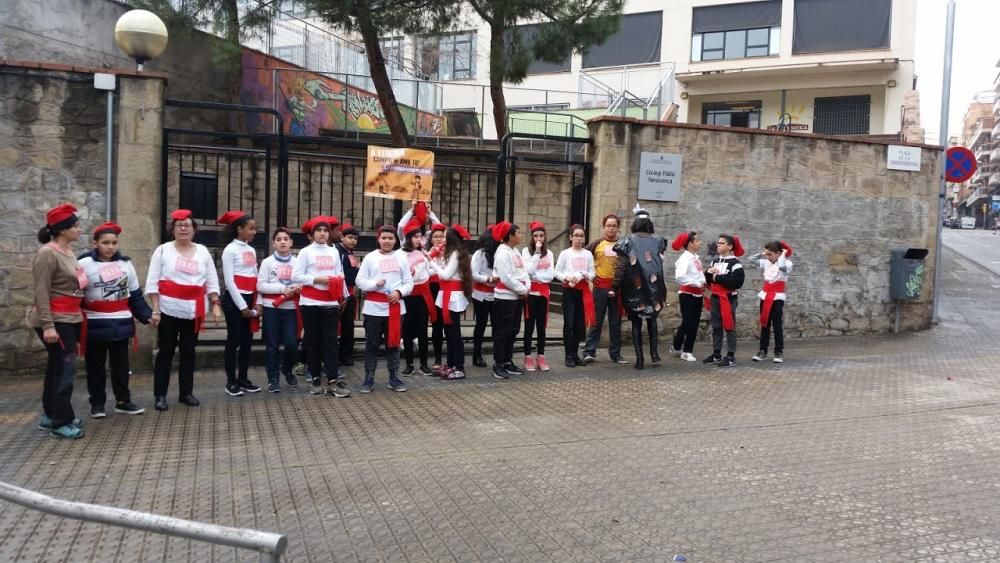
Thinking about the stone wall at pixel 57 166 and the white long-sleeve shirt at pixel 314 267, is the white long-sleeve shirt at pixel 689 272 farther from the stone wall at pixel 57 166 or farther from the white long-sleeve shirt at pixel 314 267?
the stone wall at pixel 57 166

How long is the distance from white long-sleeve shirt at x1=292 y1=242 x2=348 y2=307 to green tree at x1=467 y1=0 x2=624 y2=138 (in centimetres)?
767

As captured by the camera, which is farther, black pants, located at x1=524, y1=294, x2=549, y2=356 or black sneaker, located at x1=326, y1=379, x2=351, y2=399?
black pants, located at x1=524, y1=294, x2=549, y2=356

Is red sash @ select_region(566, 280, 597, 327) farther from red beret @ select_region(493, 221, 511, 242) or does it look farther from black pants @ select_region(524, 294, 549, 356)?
red beret @ select_region(493, 221, 511, 242)

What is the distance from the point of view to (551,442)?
235 inches

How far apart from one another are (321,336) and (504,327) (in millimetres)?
2009

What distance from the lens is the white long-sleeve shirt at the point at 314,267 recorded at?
753 centimetres

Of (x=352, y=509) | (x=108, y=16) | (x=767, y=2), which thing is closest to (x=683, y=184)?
(x=352, y=509)

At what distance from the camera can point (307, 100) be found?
63.9 ft

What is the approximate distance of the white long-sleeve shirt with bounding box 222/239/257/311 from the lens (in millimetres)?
7574

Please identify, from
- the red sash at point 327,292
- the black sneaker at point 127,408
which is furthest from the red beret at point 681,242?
the black sneaker at point 127,408

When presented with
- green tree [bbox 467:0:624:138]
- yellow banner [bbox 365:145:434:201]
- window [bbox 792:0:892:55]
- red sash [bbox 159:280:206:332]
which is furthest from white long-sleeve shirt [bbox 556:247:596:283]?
window [bbox 792:0:892:55]

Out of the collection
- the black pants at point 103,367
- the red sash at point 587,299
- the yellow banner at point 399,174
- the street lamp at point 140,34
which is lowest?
the black pants at point 103,367

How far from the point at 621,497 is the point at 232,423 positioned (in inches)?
135

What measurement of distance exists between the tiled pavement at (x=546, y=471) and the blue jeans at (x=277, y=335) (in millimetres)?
302
